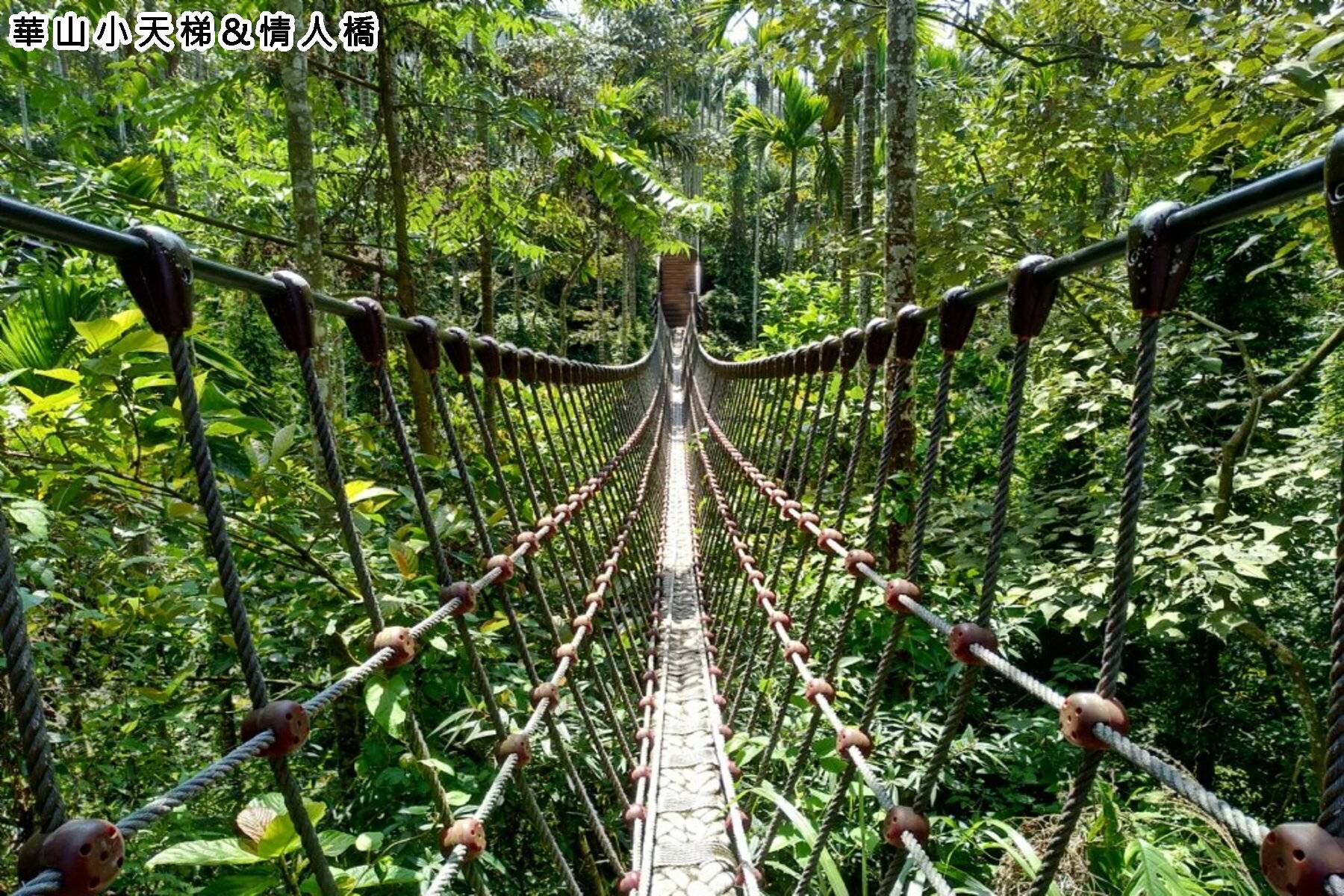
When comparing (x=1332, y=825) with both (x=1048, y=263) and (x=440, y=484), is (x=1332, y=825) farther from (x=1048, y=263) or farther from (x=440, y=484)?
(x=440, y=484)

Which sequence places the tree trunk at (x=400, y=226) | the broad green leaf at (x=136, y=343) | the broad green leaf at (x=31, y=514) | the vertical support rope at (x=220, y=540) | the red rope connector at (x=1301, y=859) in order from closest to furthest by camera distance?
the red rope connector at (x=1301, y=859)
the vertical support rope at (x=220, y=540)
the broad green leaf at (x=31, y=514)
the broad green leaf at (x=136, y=343)
the tree trunk at (x=400, y=226)

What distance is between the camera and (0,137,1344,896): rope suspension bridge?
454 mm

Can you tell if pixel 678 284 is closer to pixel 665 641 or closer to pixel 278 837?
pixel 665 641

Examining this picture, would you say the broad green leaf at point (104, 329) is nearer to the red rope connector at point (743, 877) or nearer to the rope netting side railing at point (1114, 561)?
the rope netting side railing at point (1114, 561)

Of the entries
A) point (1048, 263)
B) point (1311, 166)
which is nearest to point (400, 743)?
point (1048, 263)

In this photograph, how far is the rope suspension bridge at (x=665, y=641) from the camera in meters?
0.45

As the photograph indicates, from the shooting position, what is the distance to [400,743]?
162 cm

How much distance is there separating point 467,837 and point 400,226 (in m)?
2.67

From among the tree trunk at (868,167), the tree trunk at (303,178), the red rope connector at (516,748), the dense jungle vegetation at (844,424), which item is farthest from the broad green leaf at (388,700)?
the tree trunk at (868,167)

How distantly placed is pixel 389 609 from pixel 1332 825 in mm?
1249

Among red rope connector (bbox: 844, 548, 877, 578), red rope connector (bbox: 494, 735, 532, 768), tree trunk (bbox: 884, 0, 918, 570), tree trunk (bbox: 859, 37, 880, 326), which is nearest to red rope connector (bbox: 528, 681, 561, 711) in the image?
red rope connector (bbox: 494, 735, 532, 768)

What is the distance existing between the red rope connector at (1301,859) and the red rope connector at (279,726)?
1.99 ft

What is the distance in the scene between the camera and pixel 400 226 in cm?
299

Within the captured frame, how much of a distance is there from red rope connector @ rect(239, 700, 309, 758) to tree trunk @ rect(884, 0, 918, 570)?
2.13 metres
